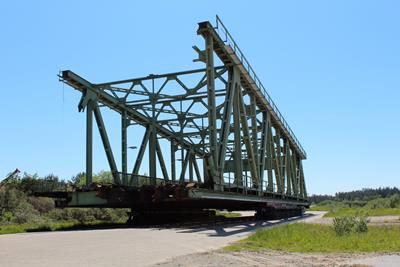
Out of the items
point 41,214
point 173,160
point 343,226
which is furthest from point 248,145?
point 41,214

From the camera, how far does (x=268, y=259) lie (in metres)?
11.2

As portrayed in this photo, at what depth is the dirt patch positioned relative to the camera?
10312 millimetres

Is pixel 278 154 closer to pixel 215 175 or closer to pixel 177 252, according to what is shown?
pixel 215 175

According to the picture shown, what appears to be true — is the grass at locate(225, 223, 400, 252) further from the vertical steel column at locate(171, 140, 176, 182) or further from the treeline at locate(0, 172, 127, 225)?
the vertical steel column at locate(171, 140, 176, 182)

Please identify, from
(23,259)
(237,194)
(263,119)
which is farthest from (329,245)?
(263,119)

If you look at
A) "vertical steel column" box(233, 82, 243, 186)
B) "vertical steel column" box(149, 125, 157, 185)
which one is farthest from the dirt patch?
"vertical steel column" box(149, 125, 157, 185)

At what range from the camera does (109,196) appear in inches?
1023

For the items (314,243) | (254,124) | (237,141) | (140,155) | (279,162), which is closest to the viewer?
(314,243)

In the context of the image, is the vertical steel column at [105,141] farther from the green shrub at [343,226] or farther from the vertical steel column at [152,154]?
the green shrub at [343,226]

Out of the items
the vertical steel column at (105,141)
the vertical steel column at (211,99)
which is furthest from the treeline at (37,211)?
the vertical steel column at (211,99)

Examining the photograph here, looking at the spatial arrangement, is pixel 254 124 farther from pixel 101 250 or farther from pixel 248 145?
pixel 101 250

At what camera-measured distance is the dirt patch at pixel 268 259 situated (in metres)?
10.3

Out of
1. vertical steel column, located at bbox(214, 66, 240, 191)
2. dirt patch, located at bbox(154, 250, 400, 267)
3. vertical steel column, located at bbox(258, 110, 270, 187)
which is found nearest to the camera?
dirt patch, located at bbox(154, 250, 400, 267)

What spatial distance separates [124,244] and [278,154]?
1383 inches
